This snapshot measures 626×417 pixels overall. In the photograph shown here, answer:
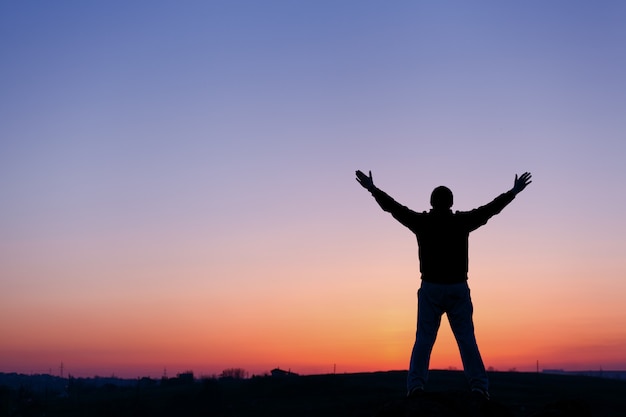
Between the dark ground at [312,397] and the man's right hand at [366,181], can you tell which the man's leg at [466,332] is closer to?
the man's right hand at [366,181]

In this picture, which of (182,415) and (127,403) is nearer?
(182,415)

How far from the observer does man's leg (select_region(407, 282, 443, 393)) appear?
49.4 ft

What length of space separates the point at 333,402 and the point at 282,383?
25.1 m

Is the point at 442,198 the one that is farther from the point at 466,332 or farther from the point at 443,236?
the point at 466,332

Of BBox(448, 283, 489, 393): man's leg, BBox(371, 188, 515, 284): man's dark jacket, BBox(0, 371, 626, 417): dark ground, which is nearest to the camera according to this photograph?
BBox(448, 283, 489, 393): man's leg

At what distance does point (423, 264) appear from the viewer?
15492mm

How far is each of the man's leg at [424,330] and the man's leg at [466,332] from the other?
11.0 inches

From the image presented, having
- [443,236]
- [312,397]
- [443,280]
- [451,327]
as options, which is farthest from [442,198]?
[312,397]

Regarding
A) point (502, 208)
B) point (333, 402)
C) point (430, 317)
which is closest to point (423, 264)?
point (430, 317)

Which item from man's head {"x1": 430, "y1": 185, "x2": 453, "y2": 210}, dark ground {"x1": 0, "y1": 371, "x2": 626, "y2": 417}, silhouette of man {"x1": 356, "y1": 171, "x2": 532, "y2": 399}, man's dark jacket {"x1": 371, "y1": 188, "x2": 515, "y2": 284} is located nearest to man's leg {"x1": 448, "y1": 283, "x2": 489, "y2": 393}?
silhouette of man {"x1": 356, "y1": 171, "x2": 532, "y2": 399}

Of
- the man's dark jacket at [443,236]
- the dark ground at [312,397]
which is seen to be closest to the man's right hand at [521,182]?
the man's dark jacket at [443,236]

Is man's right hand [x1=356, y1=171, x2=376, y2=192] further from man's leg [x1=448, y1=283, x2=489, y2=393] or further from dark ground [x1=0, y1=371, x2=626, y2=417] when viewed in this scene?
dark ground [x1=0, y1=371, x2=626, y2=417]

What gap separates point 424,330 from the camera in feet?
50.0

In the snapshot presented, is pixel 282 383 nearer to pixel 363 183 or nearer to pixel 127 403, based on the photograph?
pixel 127 403
